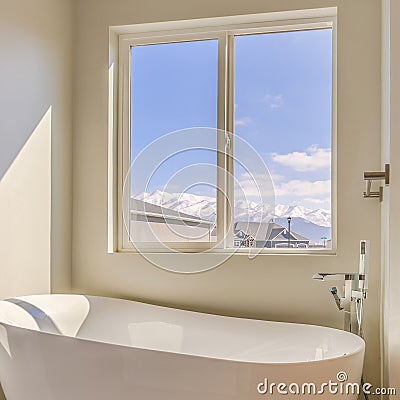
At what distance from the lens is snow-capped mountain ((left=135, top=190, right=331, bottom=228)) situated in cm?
297

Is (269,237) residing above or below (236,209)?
below

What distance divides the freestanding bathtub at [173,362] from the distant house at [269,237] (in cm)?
47

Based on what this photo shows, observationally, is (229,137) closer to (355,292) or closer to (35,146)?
(35,146)

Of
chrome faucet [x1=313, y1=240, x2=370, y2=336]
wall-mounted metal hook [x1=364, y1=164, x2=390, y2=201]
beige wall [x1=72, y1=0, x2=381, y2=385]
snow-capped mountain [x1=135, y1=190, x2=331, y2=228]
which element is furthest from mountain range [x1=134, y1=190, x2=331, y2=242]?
chrome faucet [x1=313, y1=240, x2=370, y2=336]

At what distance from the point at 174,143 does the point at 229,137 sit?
12.6 inches

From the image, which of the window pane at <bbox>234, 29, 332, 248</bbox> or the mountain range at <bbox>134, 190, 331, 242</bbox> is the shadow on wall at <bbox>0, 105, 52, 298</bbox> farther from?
the window pane at <bbox>234, 29, 332, 248</bbox>

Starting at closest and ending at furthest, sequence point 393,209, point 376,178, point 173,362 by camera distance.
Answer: point 173,362, point 393,209, point 376,178

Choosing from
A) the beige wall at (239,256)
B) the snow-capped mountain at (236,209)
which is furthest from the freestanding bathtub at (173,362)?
the snow-capped mountain at (236,209)

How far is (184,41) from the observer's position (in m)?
3.22

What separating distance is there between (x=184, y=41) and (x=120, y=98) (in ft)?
1.65

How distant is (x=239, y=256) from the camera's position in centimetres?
294

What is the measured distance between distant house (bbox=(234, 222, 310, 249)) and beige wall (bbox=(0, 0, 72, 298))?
3.33 feet

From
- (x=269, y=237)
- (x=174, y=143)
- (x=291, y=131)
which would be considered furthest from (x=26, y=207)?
(x=291, y=131)

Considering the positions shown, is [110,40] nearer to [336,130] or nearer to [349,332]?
[336,130]
